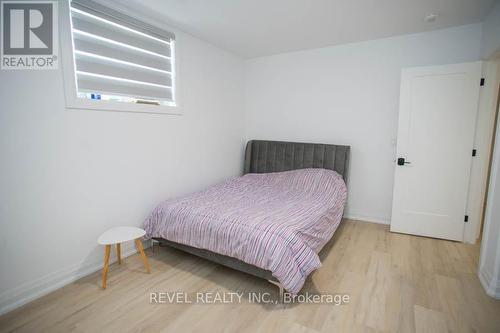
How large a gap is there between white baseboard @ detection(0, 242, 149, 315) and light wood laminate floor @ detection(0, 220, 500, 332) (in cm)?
5

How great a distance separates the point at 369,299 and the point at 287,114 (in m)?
2.88

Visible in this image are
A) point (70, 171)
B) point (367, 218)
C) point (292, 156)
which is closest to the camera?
point (70, 171)

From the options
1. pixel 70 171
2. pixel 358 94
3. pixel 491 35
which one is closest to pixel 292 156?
pixel 358 94

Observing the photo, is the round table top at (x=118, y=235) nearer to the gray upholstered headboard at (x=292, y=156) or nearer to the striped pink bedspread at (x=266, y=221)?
the striped pink bedspread at (x=266, y=221)

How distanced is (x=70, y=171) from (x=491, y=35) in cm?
421

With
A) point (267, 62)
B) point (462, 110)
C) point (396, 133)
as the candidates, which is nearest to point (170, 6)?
point (267, 62)

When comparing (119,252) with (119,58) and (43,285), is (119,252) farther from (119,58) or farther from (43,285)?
(119,58)

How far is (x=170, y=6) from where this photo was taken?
2484 millimetres

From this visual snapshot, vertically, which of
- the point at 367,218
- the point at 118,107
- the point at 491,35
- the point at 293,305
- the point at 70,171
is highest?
the point at 491,35

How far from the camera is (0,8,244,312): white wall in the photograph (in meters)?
1.87

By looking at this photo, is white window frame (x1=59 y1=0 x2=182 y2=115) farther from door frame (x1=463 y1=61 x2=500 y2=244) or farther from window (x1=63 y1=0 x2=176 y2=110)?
door frame (x1=463 y1=61 x2=500 y2=244)

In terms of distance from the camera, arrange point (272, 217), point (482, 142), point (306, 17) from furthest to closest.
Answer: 1. point (482, 142)
2. point (306, 17)
3. point (272, 217)

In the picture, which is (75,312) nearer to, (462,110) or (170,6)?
(170,6)

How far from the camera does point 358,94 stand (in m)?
3.56
